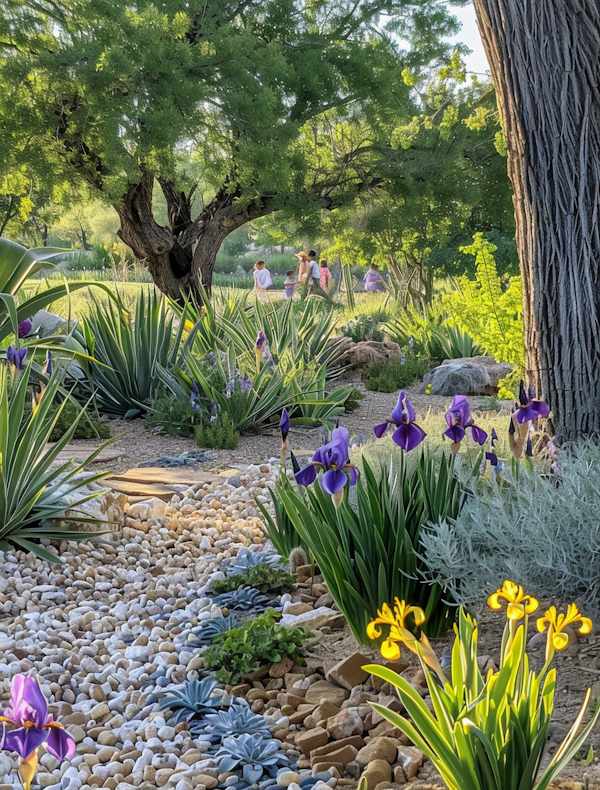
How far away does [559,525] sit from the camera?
2.32m

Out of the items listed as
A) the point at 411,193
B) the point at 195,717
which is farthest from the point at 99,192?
the point at 195,717

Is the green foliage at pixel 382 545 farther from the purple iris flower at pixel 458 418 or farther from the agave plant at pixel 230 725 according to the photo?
the agave plant at pixel 230 725

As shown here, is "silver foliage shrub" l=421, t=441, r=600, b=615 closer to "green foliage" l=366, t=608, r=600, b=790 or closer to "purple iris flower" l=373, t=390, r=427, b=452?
"purple iris flower" l=373, t=390, r=427, b=452

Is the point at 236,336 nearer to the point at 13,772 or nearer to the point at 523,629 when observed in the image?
the point at 13,772

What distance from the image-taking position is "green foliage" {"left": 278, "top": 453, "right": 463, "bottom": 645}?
2.51m

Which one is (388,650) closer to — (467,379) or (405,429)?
(405,429)

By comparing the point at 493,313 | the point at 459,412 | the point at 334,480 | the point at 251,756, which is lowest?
the point at 251,756

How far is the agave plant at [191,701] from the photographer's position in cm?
236

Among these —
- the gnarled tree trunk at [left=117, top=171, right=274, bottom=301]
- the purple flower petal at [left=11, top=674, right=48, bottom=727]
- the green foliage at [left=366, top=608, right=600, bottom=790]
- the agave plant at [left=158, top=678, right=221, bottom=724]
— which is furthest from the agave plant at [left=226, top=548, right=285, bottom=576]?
the gnarled tree trunk at [left=117, top=171, right=274, bottom=301]

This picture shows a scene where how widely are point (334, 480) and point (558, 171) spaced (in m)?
1.95

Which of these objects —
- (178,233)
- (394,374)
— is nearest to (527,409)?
(394,374)

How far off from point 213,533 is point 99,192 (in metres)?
10.1

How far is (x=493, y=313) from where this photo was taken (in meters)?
6.01

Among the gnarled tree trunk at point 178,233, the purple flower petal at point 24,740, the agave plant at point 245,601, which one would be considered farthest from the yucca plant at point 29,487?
the gnarled tree trunk at point 178,233
